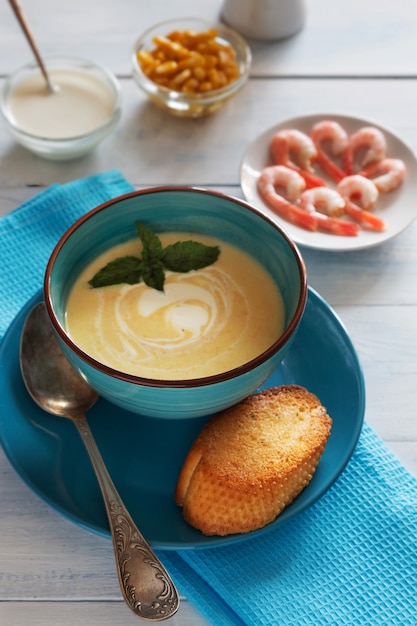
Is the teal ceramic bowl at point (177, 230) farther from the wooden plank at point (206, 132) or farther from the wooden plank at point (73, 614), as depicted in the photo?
the wooden plank at point (206, 132)

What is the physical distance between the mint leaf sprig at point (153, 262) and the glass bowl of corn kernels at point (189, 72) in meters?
0.57

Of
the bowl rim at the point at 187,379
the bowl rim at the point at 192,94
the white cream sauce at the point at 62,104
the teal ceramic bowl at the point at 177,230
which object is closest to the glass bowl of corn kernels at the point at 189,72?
the bowl rim at the point at 192,94

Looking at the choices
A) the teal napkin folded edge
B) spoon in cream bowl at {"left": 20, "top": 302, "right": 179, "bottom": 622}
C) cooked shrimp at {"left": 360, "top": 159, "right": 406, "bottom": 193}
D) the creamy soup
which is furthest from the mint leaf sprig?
cooked shrimp at {"left": 360, "top": 159, "right": 406, "bottom": 193}

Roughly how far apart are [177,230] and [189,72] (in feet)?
1.90

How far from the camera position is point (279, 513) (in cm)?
110

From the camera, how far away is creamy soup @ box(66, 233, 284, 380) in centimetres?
120

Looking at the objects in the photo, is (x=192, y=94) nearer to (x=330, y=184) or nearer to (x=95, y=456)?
(x=330, y=184)

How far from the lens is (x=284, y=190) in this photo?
1683mm

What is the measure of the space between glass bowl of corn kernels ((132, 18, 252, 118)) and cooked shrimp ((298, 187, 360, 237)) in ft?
1.12

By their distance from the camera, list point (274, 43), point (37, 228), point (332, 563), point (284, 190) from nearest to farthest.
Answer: point (332, 563) → point (37, 228) → point (284, 190) → point (274, 43)

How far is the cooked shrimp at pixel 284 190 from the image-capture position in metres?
1.61

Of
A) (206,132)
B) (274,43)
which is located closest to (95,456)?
(206,132)

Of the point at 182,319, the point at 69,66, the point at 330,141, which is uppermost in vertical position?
the point at 69,66

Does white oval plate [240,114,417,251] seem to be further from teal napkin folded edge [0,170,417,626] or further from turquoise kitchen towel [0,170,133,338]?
teal napkin folded edge [0,170,417,626]
